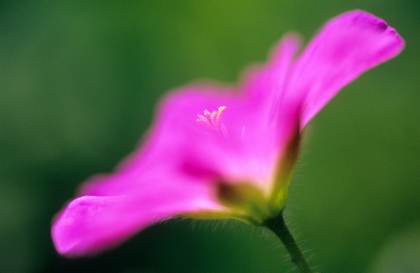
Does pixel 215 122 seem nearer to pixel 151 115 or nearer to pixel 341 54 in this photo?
pixel 341 54

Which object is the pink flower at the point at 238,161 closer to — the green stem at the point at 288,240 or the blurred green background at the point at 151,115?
the green stem at the point at 288,240

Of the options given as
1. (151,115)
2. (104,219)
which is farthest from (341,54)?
(151,115)

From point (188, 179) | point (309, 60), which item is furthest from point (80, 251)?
point (309, 60)

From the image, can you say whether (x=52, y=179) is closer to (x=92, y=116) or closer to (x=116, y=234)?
(x=92, y=116)

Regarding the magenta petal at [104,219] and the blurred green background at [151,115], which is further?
the blurred green background at [151,115]

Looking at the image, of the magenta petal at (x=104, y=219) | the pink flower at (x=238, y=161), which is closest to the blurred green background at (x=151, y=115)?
the pink flower at (x=238, y=161)

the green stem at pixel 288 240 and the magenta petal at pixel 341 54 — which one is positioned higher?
the magenta petal at pixel 341 54
